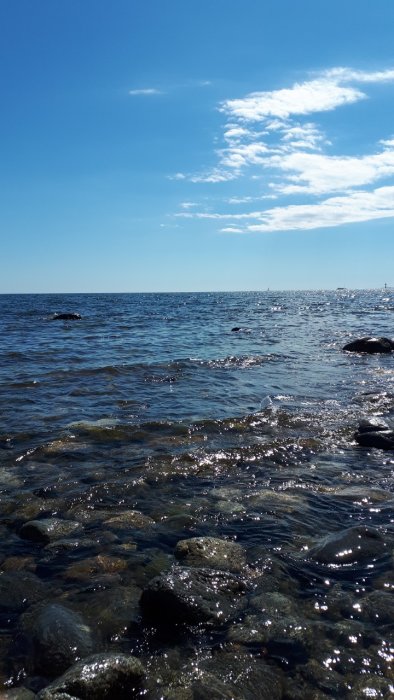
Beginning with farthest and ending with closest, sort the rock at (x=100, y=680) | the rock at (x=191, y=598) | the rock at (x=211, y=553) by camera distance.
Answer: the rock at (x=211, y=553), the rock at (x=191, y=598), the rock at (x=100, y=680)

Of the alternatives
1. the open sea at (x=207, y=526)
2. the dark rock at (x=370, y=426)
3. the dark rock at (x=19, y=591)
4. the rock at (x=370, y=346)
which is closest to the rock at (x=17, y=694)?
the open sea at (x=207, y=526)

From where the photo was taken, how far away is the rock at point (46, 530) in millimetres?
5336

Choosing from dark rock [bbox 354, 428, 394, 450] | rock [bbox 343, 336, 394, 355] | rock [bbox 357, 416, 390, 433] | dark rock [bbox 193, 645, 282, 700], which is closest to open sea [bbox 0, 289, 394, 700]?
dark rock [bbox 193, 645, 282, 700]

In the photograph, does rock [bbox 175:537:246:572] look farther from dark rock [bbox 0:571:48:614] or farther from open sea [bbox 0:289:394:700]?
dark rock [bbox 0:571:48:614]

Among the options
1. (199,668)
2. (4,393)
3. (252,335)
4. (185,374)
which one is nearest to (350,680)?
(199,668)

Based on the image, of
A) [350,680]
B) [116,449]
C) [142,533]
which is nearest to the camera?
[350,680]

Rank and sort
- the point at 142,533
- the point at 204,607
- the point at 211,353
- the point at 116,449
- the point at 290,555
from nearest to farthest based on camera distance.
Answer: the point at 204,607 < the point at 290,555 < the point at 142,533 < the point at 116,449 < the point at 211,353

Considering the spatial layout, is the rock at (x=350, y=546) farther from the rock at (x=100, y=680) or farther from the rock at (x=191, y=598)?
the rock at (x=100, y=680)

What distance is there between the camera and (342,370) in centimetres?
1681

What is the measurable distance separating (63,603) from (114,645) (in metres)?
0.73

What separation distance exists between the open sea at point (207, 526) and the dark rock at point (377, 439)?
0.22 m

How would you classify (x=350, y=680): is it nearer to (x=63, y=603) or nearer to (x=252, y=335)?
(x=63, y=603)

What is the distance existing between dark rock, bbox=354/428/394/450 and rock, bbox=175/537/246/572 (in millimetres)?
4517

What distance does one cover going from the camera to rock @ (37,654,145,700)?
308cm
